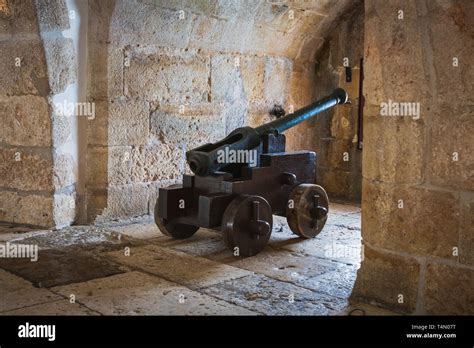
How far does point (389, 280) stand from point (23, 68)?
2.96m

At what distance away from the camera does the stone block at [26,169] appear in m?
4.22

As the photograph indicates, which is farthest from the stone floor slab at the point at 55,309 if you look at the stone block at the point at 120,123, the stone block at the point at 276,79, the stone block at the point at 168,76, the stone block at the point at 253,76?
the stone block at the point at 276,79

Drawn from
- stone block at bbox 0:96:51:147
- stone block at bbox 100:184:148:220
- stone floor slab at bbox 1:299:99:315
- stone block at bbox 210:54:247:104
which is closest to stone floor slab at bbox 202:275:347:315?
stone floor slab at bbox 1:299:99:315

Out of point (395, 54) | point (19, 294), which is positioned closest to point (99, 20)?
point (19, 294)

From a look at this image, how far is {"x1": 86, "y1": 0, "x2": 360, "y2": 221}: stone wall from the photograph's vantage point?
174 inches

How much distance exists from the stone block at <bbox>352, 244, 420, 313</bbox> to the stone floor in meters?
0.07

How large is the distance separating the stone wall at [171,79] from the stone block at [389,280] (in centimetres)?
238

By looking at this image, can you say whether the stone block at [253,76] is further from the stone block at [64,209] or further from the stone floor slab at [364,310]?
the stone floor slab at [364,310]

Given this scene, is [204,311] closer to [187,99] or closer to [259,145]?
[259,145]

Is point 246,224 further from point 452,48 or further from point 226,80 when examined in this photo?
point 226,80

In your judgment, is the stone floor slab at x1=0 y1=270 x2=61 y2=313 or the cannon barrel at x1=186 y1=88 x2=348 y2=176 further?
the cannon barrel at x1=186 y1=88 x2=348 y2=176

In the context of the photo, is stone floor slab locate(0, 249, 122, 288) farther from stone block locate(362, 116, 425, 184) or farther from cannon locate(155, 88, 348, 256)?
stone block locate(362, 116, 425, 184)

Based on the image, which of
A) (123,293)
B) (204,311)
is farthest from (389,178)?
(123,293)

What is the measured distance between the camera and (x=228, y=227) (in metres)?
3.45
